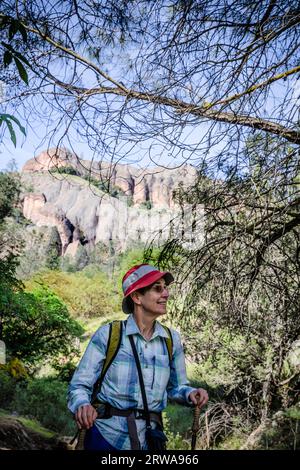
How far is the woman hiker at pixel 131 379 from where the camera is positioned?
1409mm

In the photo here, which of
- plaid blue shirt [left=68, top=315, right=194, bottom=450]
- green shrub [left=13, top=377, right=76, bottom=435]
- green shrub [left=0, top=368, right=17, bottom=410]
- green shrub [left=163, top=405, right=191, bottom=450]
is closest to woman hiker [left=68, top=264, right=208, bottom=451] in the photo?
plaid blue shirt [left=68, top=315, right=194, bottom=450]

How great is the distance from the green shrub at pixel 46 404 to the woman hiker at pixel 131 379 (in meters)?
7.47

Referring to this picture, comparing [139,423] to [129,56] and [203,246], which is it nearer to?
[203,246]

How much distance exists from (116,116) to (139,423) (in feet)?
4.60

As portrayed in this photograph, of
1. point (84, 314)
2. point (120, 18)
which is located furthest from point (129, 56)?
point (84, 314)

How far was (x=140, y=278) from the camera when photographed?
1.63m

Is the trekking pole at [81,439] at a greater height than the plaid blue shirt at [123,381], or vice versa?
the plaid blue shirt at [123,381]

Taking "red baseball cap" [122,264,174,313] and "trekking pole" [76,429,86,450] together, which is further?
"red baseball cap" [122,264,174,313]

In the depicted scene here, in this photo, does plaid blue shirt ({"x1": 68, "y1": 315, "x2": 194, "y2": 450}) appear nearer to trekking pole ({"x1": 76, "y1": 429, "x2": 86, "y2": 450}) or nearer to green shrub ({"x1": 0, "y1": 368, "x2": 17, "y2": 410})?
trekking pole ({"x1": 76, "y1": 429, "x2": 86, "y2": 450})

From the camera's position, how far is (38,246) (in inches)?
1647

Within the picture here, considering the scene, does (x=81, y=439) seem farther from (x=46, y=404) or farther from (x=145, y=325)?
(x=46, y=404)

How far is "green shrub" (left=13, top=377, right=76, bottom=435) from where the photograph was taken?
339 inches

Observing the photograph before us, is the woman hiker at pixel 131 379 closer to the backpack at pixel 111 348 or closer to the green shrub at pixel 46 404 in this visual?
the backpack at pixel 111 348

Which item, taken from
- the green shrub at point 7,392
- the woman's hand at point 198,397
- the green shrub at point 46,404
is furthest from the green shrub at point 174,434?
the woman's hand at point 198,397
